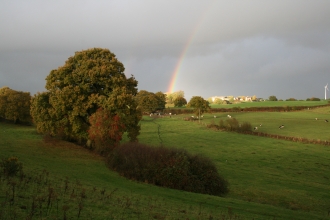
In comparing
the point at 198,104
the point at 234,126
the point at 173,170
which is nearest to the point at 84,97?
the point at 173,170

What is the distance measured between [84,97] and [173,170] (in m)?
16.9

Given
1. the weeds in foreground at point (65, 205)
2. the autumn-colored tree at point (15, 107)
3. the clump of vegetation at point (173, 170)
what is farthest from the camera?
the autumn-colored tree at point (15, 107)

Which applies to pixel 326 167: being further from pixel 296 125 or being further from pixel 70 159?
pixel 296 125

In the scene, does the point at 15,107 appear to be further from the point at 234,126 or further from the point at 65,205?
the point at 65,205

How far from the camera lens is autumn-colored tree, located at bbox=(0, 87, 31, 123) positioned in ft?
227

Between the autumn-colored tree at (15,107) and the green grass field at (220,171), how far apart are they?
82.7ft

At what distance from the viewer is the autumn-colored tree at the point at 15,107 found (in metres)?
69.1

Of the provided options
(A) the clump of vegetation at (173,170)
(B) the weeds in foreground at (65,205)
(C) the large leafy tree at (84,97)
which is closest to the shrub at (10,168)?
(B) the weeds in foreground at (65,205)

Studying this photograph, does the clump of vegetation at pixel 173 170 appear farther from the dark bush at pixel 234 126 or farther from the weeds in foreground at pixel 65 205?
the dark bush at pixel 234 126

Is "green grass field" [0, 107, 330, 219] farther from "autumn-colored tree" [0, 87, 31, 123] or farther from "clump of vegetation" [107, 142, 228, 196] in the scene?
"autumn-colored tree" [0, 87, 31, 123]

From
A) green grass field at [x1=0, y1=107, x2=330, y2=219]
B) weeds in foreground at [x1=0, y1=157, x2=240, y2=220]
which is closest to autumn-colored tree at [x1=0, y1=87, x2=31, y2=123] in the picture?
green grass field at [x1=0, y1=107, x2=330, y2=219]

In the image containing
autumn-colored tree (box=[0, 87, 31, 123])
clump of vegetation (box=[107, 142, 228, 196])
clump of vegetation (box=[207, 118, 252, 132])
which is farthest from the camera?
clump of vegetation (box=[207, 118, 252, 132])

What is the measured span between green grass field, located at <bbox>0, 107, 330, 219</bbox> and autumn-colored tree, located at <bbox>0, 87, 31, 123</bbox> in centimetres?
2521

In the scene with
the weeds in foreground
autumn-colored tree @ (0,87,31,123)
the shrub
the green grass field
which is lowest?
the green grass field
